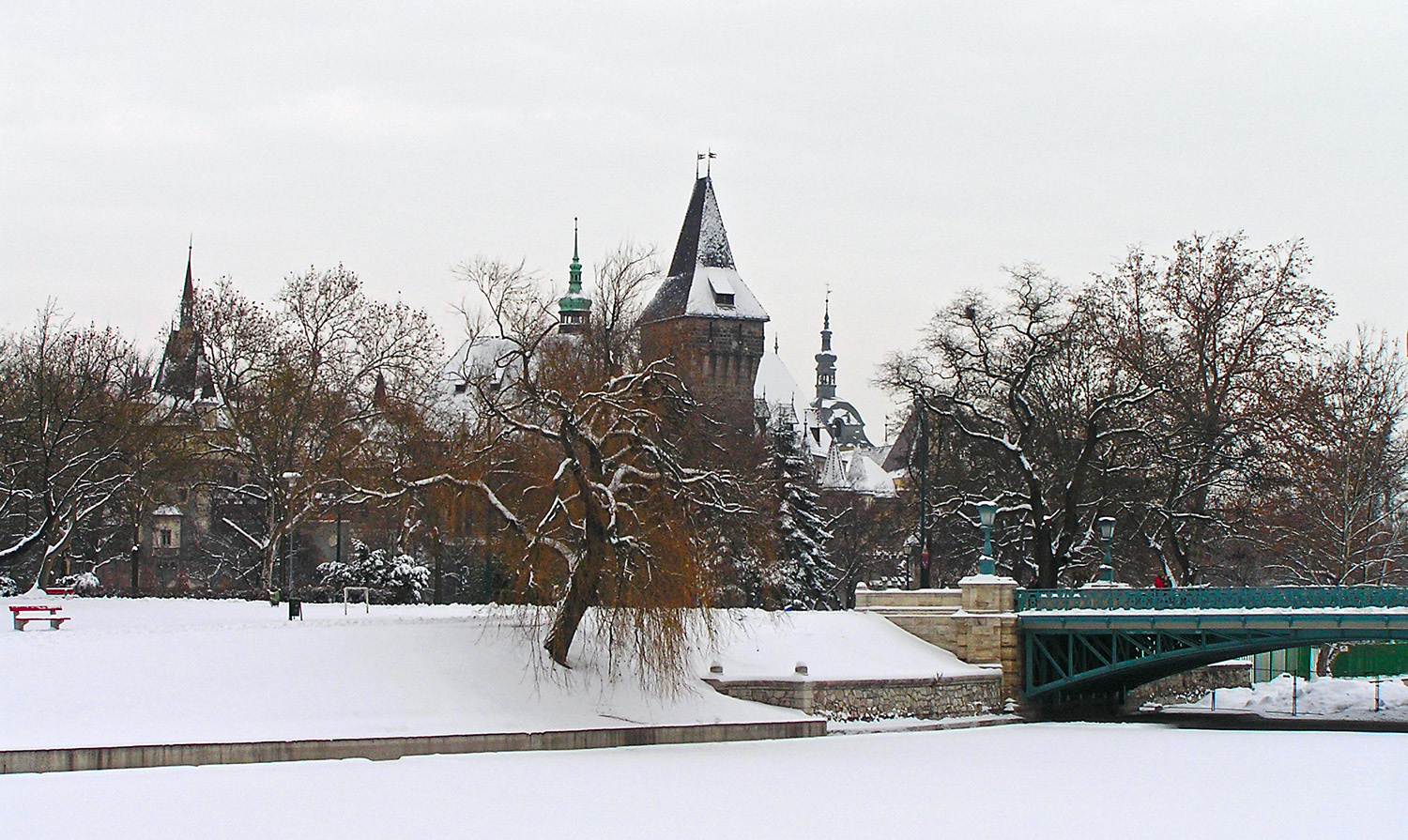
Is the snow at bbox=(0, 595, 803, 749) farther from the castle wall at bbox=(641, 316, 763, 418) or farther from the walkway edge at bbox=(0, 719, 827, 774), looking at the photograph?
the castle wall at bbox=(641, 316, 763, 418)

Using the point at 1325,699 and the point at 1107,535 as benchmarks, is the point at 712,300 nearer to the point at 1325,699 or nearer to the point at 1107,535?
the point at 1325,699

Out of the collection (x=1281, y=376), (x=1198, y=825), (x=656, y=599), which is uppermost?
(x=1281, y=376)

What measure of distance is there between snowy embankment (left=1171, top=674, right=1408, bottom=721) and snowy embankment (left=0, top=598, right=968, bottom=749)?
1320 cm

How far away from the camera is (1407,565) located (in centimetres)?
7712

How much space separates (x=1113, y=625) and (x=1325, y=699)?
1058cm

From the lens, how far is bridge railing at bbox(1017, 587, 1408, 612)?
122ft

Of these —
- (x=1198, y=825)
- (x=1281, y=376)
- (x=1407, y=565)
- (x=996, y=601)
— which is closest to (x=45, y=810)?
(x=1198, y=825)

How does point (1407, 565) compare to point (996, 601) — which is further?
point (1407, 565)

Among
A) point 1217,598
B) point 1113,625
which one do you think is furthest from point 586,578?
point 1217,598

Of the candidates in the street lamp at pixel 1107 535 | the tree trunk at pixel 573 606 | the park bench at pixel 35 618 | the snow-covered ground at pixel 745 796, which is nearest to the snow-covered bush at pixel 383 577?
the park bench at pixel 35 618

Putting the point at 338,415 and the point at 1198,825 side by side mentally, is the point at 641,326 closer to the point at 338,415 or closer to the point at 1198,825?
the point at 338,415

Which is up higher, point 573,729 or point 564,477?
point 564,477

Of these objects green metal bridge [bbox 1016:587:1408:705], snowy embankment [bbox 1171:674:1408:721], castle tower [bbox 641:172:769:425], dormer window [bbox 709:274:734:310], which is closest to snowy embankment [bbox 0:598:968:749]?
green metal bridge [bbox 1016:587:1408:705]

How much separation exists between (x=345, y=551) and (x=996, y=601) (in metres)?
43.1
